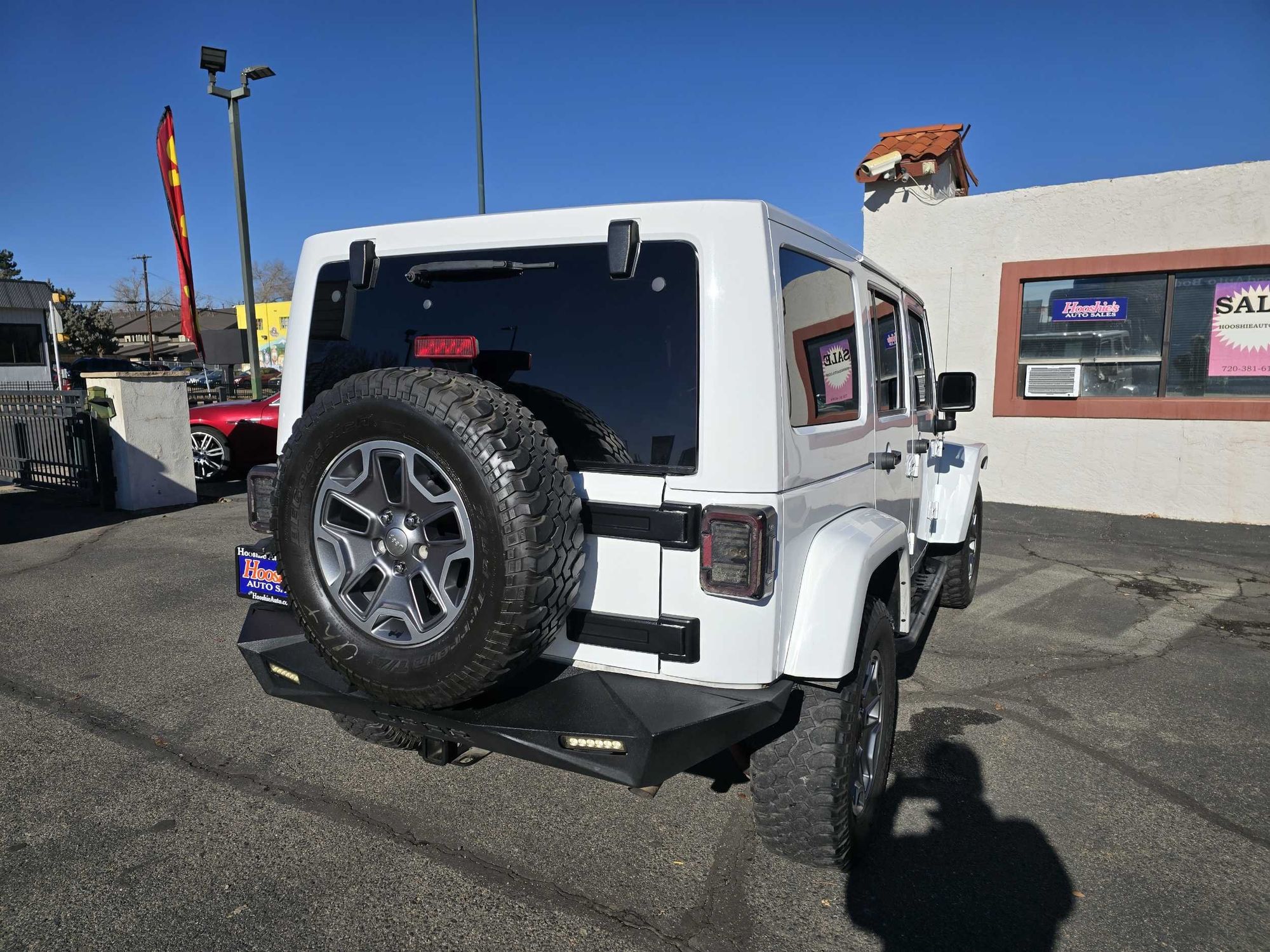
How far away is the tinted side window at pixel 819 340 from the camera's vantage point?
2592 millimetres

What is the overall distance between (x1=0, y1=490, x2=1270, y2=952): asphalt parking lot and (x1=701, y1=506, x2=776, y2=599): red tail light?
1039 mm

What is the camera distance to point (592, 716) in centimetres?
231

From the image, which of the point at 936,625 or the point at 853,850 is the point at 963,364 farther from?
the point at 853,850

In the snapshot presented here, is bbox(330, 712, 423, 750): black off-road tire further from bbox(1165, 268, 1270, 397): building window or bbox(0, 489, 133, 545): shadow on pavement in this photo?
bbox(1165, 268, 1270, 397): building window

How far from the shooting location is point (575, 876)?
2715mm

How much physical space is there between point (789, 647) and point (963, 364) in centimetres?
855

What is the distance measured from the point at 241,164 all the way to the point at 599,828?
14.2m

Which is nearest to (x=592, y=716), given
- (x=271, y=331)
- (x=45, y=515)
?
(x=45, y=515)

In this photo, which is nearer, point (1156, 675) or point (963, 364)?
point (1156, 675)

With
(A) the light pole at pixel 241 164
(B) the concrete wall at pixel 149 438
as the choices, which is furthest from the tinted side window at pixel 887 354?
(A) the light pole at pixel 241 164

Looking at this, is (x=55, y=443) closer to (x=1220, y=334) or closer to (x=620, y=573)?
(x=620, y=573)

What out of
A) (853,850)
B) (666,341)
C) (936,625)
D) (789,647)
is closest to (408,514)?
(666,341)

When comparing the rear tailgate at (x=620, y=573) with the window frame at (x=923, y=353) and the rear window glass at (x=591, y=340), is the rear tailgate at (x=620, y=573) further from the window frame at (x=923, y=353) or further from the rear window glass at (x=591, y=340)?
the window frame at (x=923, y=353)

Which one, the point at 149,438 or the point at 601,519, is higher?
the point at 601,519
